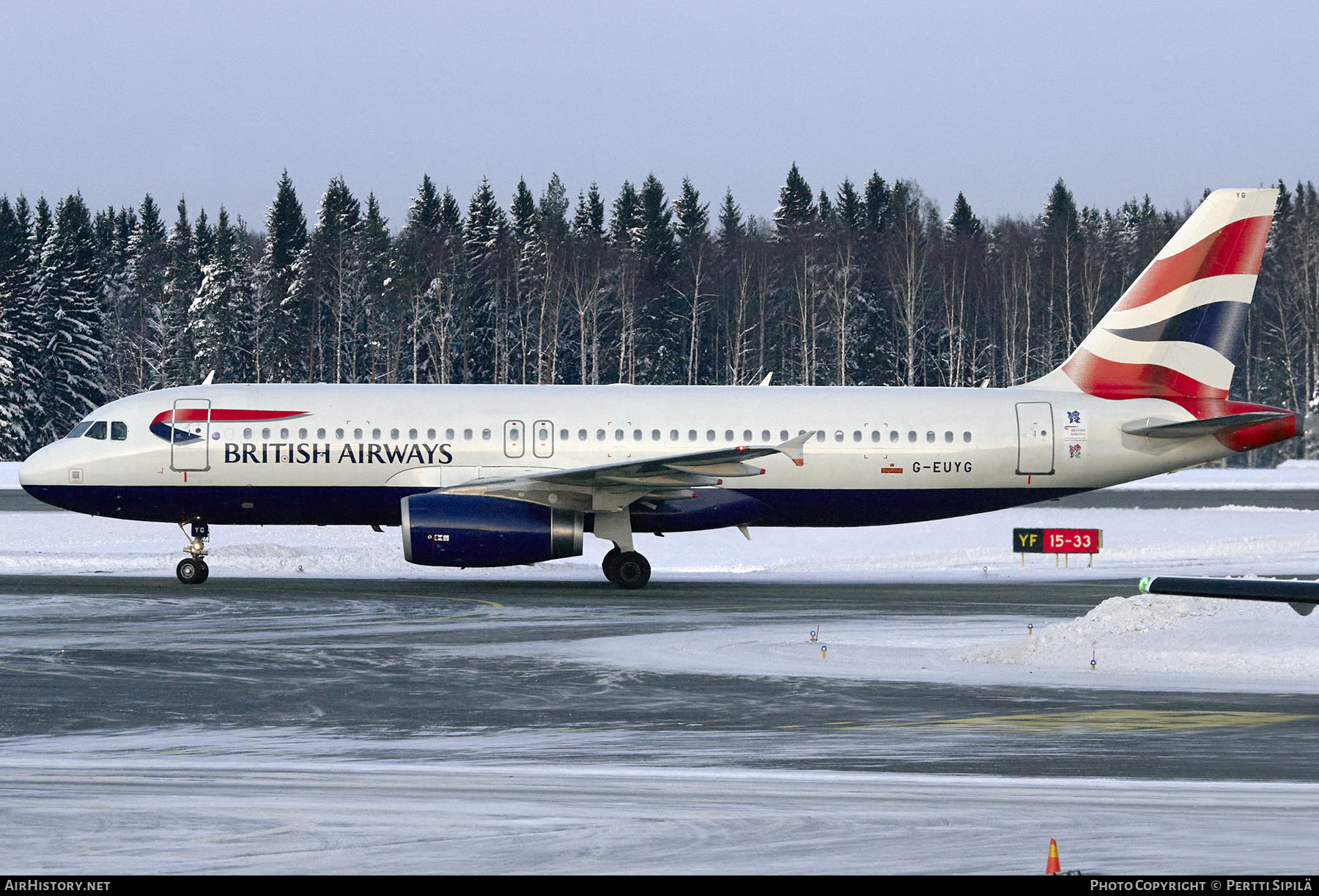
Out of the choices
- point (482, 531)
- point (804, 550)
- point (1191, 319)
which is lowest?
point (804, 550)

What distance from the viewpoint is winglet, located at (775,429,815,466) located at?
25.9m

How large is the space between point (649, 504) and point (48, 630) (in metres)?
10.9

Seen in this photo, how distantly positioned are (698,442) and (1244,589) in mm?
15901

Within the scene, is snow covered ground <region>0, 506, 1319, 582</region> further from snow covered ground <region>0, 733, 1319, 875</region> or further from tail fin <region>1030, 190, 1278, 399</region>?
snow covered ground <region>0, 733, 1319, 875</region>

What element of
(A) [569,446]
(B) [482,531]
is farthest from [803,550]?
(B) [482,531]

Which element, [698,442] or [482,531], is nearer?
[482,531]

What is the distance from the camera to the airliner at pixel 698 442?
26969 millimetres

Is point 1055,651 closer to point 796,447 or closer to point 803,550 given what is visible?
point 796,447

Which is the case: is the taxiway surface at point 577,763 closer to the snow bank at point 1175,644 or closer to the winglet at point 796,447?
the snow bank at point 1175,644

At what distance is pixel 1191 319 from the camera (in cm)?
2897

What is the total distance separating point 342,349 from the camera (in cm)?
9100

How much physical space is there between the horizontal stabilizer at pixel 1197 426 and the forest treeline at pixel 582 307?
163 ft

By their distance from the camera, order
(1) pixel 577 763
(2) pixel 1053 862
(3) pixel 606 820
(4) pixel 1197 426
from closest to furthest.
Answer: (2) pixel 1053 862, (3) pixel 606 820, (1) pixel 577 763, (4) pixel 1197 426

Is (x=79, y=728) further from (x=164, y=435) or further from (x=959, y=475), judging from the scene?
(x=959, y=475)
